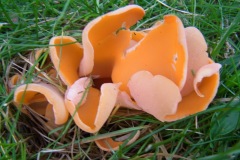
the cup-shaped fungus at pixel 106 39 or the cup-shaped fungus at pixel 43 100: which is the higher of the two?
the cup-shaped fungus at pixel 106 39

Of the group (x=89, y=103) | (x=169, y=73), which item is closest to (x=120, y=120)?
(x=89, y=103)

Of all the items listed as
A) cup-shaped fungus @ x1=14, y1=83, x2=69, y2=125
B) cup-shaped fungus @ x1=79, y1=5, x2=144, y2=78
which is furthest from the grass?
cup-shaped fungus @ x1=79, y1=5, x2=144, y2=78

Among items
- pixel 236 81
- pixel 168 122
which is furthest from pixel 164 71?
pixel 236 81

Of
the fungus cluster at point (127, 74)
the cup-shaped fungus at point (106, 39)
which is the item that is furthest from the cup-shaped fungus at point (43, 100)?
the cup-shaped fungus at point (106, 39)

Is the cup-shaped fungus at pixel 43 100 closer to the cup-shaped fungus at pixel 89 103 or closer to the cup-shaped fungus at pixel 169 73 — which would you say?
the cup-shaped fungus at pixel 89 103

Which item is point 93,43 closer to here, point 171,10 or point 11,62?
point 11,62

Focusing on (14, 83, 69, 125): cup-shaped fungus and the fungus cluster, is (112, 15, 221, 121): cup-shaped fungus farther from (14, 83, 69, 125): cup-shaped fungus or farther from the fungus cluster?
(14, 83, 69, 125): cup-shaped fungus

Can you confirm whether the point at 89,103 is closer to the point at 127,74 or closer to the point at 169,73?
the point at 127,74
